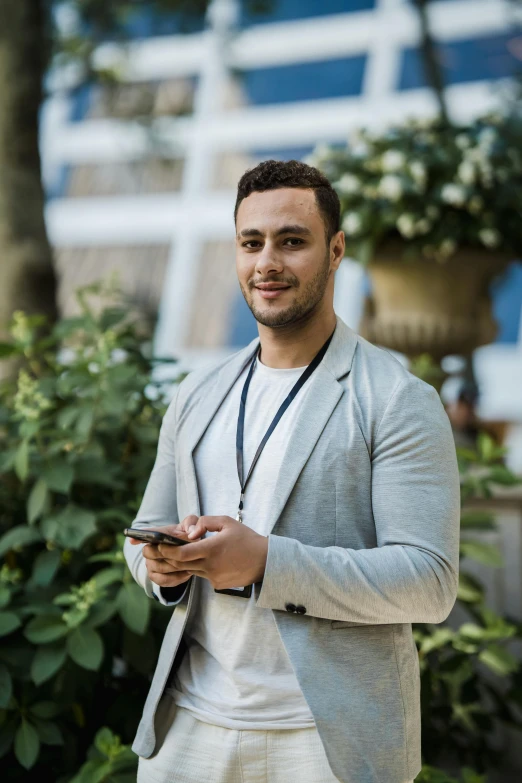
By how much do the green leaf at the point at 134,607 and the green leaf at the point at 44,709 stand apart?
22cm

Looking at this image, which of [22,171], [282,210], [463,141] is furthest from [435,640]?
[22,171]

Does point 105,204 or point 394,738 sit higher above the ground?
point 105,204

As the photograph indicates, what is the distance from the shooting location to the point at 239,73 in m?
4.37

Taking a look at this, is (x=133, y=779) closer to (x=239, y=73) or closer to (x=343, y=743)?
(x=343, y=743)

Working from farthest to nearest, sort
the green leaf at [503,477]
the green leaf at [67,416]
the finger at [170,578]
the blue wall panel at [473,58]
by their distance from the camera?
the blue wall panel at [473,58], the green leaf at [503,477], the green leaf at [67,416], the finger at [170,578]

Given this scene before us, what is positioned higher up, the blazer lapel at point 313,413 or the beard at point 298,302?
the beard at point 298,302

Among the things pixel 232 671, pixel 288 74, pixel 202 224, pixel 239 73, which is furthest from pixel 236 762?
pixel 288 74

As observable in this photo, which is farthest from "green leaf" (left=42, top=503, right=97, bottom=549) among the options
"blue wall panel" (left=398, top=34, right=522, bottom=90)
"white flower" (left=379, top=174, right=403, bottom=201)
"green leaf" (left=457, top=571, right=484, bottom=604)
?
"blue wall panel" (left=398, top=34, right=522, bottom=90)

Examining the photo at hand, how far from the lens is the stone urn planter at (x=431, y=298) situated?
268cm

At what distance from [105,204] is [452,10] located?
8.10ft

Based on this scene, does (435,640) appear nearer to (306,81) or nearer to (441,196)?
(441,196)

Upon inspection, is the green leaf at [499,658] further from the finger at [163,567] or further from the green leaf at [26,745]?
the finger at [163,567]

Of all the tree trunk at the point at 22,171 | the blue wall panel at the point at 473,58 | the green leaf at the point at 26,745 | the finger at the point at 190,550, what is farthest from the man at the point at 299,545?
the blue wall panel at the point at 473,58

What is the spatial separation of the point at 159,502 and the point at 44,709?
1.96 ft
